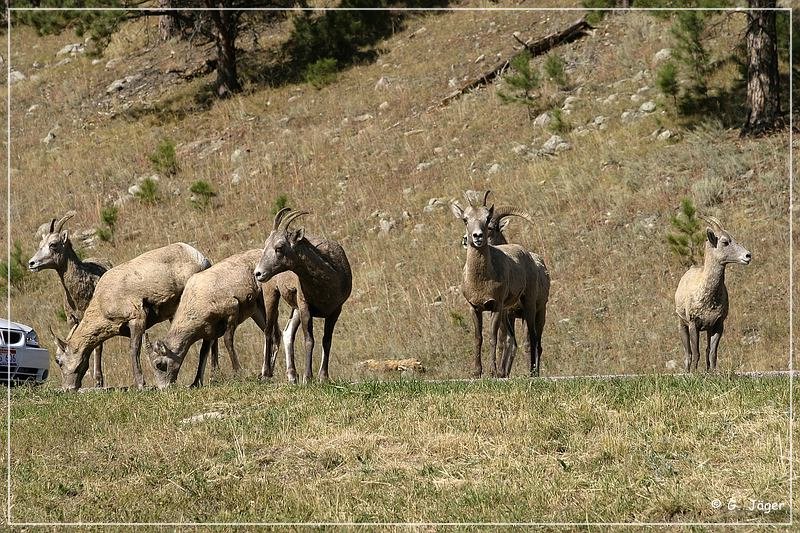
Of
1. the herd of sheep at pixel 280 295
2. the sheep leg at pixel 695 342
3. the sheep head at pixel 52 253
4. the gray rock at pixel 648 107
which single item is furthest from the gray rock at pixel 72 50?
the sheep leg at pixel 695 342

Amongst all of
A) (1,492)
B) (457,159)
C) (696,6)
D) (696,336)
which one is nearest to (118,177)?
(457,159)

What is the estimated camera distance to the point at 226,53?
35500 millimetres

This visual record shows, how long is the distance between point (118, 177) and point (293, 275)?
58.8ft

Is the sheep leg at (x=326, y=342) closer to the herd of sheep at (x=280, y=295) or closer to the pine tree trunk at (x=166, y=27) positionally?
the herd of sheep at (x=280, y=295)

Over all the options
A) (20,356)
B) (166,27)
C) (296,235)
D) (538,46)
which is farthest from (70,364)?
(166,27)

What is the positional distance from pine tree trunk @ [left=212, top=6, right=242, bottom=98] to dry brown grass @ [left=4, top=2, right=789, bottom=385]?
800 mm

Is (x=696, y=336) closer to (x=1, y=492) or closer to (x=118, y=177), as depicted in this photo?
(x=1, y=492)

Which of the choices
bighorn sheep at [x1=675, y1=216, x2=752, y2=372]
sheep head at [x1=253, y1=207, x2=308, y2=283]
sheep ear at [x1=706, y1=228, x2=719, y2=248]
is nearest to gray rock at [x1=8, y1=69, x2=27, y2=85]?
sheep head at [x1=253, y1=207, x2=308, y2=283]

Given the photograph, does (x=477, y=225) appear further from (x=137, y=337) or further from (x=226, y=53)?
(x=226, y=53)

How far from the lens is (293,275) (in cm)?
1591

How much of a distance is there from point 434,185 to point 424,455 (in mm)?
16984

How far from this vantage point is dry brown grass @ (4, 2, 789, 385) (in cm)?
2038

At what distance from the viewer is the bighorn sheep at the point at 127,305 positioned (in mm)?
14984

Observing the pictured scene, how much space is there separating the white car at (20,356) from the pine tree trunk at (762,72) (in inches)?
605
